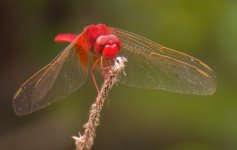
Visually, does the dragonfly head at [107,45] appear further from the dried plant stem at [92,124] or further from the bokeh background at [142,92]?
the bokeh background at [142,92]

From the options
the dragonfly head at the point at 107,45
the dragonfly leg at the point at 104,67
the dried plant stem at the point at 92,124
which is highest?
the dragonfly head at the point at 107,45

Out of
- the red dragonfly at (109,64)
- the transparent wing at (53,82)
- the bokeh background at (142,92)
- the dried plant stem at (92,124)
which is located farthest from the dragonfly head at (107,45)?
the bokeh background at (142,92)

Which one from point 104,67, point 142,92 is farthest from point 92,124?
point 142,92

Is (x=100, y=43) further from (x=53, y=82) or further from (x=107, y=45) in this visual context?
(x=53, y=82)

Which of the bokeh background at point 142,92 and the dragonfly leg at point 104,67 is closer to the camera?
the dragonfly leg at point 104,67

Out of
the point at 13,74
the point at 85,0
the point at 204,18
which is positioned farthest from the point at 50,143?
the point at 204,18

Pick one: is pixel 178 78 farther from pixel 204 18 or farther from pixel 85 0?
pixel 85 0
